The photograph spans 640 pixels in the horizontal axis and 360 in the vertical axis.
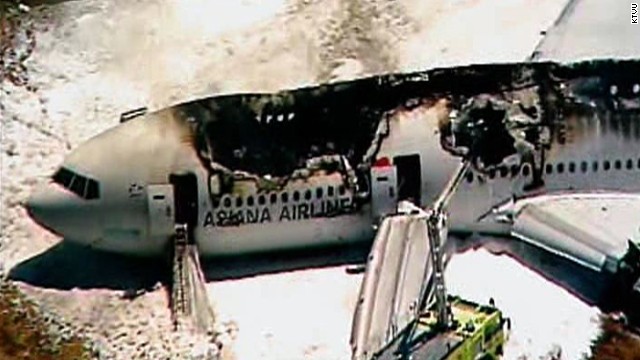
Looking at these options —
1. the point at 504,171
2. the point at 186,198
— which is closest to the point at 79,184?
the point at 186,198

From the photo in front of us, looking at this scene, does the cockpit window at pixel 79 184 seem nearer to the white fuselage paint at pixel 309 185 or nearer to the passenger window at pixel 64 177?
the passenger window at pixel 64 177

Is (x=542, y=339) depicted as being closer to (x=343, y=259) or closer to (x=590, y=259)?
(x=590, y=259)

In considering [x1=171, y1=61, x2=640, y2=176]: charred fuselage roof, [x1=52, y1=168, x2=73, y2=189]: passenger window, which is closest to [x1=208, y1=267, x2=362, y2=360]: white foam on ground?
[x1=171, y1=61, x2=640, y2=176]: charred fuselage roof

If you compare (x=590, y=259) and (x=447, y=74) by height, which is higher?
(x=447, y=74)

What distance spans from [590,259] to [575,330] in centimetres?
151

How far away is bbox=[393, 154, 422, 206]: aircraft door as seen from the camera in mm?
26297

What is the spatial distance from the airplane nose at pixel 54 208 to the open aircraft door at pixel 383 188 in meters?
5.34

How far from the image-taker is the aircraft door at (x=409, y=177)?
1035 inches

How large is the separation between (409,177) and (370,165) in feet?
2.68

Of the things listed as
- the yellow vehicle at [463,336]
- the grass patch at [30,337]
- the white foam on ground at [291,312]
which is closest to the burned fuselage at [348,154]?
the white foam on ground at [291,312]

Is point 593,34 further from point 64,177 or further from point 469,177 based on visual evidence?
point 64,177

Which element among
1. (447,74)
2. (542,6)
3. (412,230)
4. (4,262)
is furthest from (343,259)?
(542,6)

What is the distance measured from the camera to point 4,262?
27.3m

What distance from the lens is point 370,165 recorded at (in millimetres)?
26141
